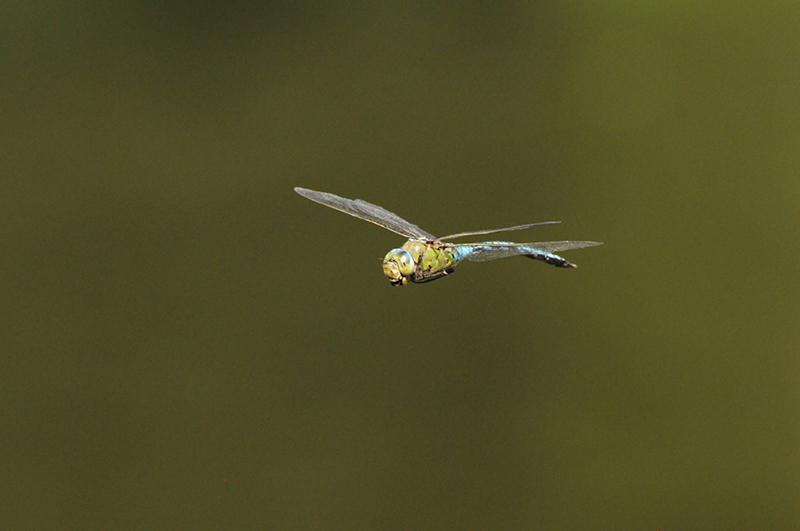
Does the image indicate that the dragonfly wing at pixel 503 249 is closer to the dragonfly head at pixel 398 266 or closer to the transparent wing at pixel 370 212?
the transparent wing at pixel 370 212

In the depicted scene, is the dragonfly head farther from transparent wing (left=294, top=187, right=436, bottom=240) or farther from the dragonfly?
transparent wing (left=294, top=187, right=436, bottom=240)

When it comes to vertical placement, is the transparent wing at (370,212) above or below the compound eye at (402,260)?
above

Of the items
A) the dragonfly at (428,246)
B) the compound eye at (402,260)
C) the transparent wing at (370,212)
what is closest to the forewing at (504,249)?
the dragonfly at (428,246)

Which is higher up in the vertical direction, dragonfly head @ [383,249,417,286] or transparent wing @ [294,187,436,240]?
transparent wing @ [294,187,436,240]

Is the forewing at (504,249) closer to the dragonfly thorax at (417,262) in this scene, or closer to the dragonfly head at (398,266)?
the dragonfly thorax at (417,262)

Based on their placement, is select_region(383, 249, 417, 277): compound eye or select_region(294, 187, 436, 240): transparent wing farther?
select_region(294, 187, 436, 240): transparent wing

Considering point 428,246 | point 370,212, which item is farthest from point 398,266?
point 370,212

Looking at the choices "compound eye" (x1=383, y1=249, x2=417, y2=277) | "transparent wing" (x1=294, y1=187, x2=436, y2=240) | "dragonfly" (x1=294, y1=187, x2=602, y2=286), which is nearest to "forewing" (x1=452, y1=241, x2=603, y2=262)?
"dragonfly" (x1=294, y1=187, x2=602, y2=286)

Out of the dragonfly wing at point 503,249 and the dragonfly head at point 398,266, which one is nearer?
the dragonfly head at point 398,266
